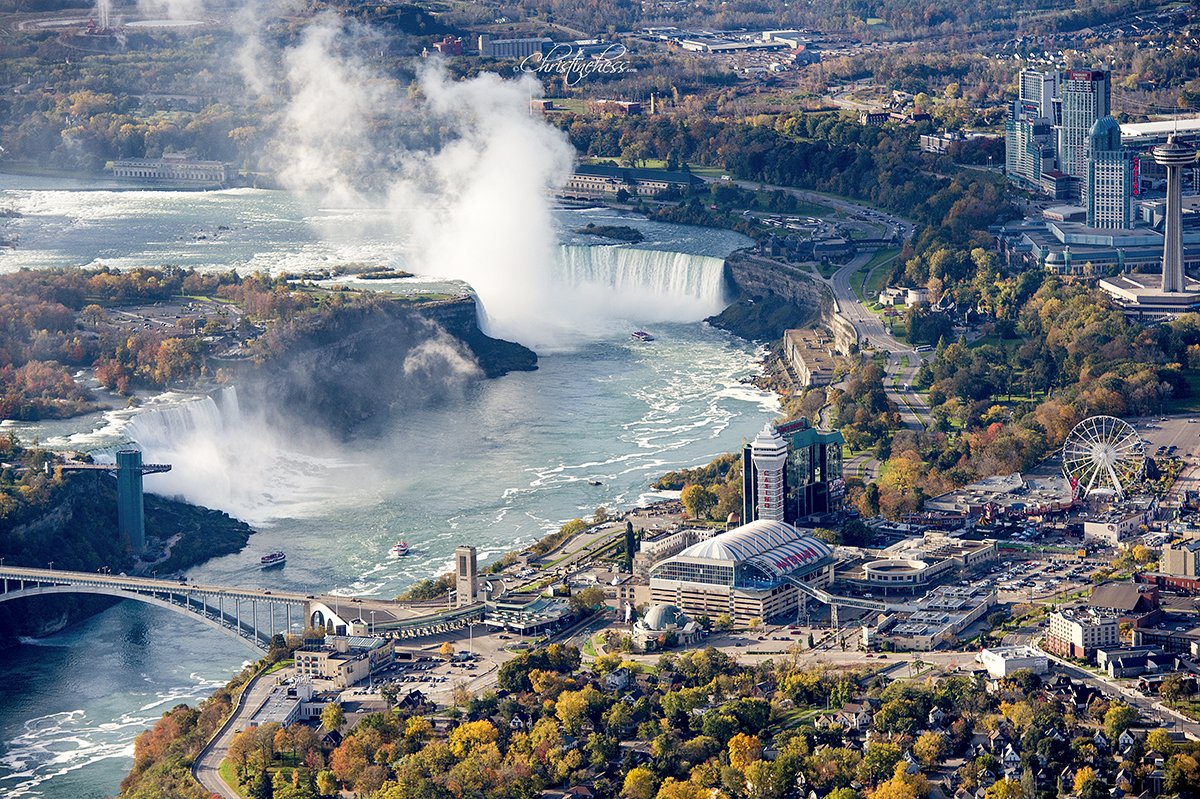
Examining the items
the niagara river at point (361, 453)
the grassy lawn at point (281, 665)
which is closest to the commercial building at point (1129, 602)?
the niagara river at point (361, 453)

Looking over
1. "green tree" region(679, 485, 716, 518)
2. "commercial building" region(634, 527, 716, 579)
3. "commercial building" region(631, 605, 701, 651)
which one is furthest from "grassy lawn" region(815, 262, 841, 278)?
"commercial building" region(631, 605, 701, 651)

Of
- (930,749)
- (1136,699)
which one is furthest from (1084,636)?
(930,749)

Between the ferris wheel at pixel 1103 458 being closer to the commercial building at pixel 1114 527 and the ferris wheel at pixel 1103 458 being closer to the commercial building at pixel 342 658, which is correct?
the commercial building at pixel 1114 527

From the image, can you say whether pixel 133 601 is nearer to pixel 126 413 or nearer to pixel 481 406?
pixel 126 413

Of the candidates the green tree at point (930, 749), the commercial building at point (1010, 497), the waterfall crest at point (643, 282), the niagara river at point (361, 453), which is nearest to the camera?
the green tree at point (930, 749)

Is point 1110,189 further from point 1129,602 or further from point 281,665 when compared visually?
point 281,665

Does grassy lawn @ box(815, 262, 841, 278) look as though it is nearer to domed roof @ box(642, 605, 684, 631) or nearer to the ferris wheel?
the ferris wheel

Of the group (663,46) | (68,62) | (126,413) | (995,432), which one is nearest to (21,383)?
(126,413)
